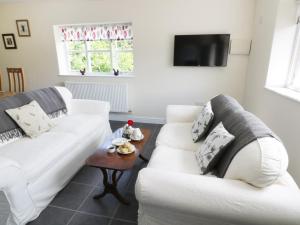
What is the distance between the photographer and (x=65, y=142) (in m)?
2.13

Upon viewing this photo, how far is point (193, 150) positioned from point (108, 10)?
3039 millimetres

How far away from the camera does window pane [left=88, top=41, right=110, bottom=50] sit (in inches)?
160

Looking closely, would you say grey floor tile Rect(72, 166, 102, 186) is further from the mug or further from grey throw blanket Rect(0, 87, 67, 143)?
grey throw blanket Rect(0, 87, 67, 143)

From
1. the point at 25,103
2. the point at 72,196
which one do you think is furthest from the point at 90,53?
the point at 72,196

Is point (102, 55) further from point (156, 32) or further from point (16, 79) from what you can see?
point (16, 79)

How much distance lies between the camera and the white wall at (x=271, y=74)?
2027 mm

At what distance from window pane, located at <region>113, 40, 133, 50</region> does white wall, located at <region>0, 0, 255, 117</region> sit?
32 cm

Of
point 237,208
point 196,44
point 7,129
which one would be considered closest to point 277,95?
point 196,44

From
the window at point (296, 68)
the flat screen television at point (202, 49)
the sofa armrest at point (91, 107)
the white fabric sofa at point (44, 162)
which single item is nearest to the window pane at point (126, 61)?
the flat screen television at point (202, 49)

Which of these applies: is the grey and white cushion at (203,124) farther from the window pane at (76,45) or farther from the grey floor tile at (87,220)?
the window pane at (76,45)

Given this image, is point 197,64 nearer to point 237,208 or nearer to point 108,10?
point 108,10

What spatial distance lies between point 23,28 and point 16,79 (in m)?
1.13

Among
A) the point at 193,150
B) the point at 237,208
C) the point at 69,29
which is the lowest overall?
the point at 193,150

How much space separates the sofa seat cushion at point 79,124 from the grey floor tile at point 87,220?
2.92 ft
